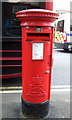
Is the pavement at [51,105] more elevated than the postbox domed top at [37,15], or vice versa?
the postbox domed top at [37,15]

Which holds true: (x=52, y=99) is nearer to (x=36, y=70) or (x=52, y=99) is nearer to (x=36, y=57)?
(x=36, y=70)

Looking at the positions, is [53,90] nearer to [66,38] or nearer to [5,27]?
[5,27]

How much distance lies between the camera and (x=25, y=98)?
2.48m

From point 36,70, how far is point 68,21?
28.9 feet

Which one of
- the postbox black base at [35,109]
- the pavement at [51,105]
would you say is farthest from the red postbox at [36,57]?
the pavement at [51,105]

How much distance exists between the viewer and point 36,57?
2.24 metres

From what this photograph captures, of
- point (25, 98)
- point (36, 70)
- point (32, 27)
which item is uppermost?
point (32, 27)

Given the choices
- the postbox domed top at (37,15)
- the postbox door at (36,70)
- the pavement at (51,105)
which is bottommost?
the pavement at (51,105)

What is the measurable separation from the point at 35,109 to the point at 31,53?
0.93 meters

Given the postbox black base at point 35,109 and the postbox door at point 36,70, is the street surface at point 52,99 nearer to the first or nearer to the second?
the postbox black base at point 35,109

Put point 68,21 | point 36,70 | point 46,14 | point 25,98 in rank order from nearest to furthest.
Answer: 1. point 46,14
2. point 36,70
3. point 25,98
4. point 68,21

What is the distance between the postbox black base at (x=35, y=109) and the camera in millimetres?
2445

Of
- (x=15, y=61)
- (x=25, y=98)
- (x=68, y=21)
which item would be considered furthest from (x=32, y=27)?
(x=68, y=21)

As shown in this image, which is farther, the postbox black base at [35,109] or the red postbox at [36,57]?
the postbox black base at [35,109]
